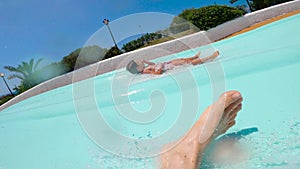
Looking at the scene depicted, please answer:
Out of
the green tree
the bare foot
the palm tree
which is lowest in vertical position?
the bare foot

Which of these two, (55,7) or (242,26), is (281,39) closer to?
(242,26)

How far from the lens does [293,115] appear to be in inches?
119

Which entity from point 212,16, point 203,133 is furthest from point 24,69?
point 203,133

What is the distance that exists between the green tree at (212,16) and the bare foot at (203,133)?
13.1 m

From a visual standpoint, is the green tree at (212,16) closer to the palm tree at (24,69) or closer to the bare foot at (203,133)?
the bare foot at (203,133)

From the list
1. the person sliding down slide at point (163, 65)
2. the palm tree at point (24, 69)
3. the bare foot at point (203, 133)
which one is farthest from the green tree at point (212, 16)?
the palm tree at point (24, 69)

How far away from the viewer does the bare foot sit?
236cm

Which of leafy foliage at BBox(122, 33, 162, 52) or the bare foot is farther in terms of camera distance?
leafy foliage at BBox(122, 33, 162, 52)

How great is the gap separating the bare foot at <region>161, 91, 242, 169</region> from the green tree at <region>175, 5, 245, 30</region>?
1307cm

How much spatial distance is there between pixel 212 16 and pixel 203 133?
44.4 feet

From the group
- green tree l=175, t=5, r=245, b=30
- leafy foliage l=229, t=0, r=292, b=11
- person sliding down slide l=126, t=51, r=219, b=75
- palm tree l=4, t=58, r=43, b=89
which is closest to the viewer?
person sliding down slide l=126, t=51, r=219, b=75

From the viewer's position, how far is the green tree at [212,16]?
14.8 m

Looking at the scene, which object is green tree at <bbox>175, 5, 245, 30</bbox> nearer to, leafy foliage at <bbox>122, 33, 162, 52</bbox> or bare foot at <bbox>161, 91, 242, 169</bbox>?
leafy foliage at <bbox>122, 33, 162, 52</bbox>

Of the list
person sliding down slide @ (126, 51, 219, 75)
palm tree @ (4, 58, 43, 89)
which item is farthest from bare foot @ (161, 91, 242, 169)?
palm tree @ (4, 58, 43, 89)
